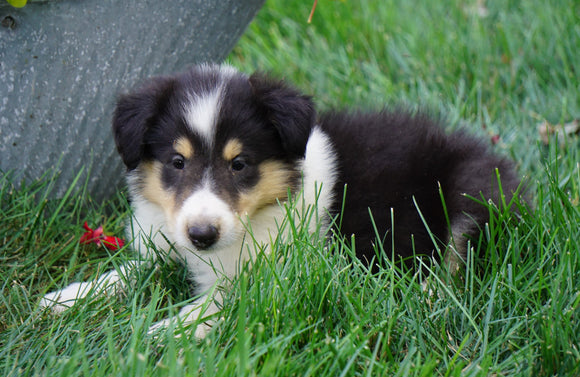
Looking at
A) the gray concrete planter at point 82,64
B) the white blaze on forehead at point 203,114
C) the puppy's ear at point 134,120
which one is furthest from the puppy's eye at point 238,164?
the gray concrete planter at point 82,64

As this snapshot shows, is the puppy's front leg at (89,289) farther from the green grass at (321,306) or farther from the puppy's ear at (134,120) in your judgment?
the puppy's ear at (134,120)

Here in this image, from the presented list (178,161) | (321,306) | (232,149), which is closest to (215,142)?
(232,149)

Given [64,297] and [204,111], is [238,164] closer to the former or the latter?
[204,111]

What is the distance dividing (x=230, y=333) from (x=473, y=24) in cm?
366

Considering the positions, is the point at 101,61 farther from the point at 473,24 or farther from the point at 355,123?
the point at 473,24

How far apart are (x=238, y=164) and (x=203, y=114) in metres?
0.26

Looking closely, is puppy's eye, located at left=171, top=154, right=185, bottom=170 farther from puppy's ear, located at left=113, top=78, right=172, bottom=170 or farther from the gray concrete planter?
the gray concrete planter

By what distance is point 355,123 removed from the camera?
141 inches

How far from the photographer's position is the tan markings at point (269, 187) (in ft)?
9.92

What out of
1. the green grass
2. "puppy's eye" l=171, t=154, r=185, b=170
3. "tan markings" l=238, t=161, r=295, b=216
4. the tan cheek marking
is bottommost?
the green grass

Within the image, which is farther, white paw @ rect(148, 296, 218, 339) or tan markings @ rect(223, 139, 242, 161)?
tan markings @ rect(223, 139, 242, 161)

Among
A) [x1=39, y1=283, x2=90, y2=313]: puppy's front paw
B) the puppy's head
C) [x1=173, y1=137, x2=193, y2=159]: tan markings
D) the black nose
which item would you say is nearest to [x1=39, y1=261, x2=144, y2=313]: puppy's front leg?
[x1=39, y1=283, x2=90, y2=313]: puppy's front paw

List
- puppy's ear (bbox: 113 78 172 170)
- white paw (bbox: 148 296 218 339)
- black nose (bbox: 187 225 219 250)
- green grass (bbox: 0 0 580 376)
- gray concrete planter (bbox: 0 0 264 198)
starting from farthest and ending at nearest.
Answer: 1. gray concrete planter (bbox: 0 0 264 198)
2. puppy's ear (bbox: 113 78 172 170)
3. black nose (bbox: 187 225 219 250)
4. white paw (bbox: 148 296 218 339)
5. green grass (bbox: 0 0 580 376)

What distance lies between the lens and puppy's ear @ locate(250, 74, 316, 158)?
2.97 meters
